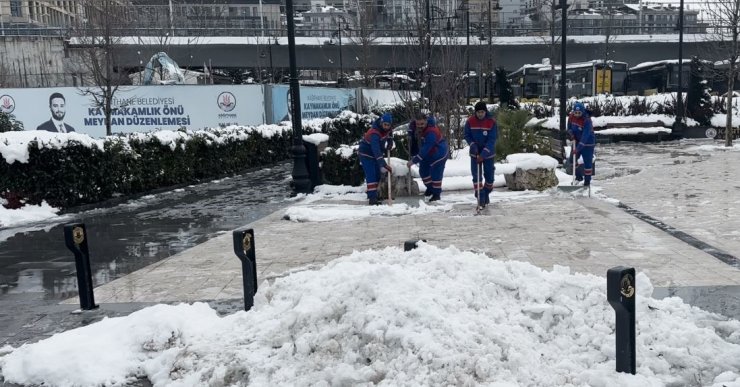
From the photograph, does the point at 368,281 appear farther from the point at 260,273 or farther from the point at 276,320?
the point at 260,273

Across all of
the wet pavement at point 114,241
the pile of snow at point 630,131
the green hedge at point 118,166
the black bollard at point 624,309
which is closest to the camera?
the black bollard at point 624,309

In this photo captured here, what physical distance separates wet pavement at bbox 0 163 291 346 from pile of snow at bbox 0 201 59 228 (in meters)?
0.36

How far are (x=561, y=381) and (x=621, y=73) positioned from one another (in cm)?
4210

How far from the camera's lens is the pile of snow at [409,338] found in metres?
3.78

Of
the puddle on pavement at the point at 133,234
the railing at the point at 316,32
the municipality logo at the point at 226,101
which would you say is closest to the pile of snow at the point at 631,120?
the municipality logo at the point at 226,101

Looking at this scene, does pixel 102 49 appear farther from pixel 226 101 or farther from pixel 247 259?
pixel 247 259

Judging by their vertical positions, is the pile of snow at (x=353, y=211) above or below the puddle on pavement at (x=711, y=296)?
below

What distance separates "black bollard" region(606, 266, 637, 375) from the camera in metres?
3.62

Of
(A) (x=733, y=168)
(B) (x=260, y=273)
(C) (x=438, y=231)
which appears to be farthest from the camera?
(A) (x=733, y=168)

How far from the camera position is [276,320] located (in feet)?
14.9

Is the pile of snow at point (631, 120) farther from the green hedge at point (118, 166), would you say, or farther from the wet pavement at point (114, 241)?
the wet pavement at point (114, 241)

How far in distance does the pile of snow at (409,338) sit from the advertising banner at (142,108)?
1703cm

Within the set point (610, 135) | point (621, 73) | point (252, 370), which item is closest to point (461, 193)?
point (252, 370)

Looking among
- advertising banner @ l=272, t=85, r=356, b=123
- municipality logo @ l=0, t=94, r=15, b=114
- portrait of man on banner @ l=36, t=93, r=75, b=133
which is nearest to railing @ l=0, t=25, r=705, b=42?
advertising banner @ l=272, t=85, r=356, b=123
